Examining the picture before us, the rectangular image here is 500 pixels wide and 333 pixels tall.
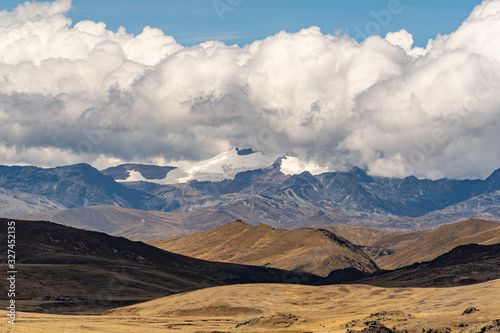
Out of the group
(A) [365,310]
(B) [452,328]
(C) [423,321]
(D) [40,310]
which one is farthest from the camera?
(D) [40,310]

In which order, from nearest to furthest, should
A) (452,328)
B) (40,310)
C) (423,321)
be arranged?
(452,328) → (423,321) → (40,310)

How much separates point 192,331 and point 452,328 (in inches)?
1911

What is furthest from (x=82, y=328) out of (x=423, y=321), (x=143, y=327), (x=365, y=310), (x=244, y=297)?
(x=244, y=297)

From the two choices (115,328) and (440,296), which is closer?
(115,328)

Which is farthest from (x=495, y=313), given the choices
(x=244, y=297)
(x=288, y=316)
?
(x=244, y=297)

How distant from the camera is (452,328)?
9719cm

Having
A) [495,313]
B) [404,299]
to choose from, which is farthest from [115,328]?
[404,299]

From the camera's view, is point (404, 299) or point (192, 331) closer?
point (192, 331)

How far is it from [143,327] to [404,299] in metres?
85.6

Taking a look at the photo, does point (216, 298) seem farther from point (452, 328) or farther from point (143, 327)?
point (452, 328)

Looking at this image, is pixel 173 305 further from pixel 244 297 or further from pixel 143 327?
pixel 143 327

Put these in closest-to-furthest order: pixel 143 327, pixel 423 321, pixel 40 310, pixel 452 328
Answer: pixel 452 328, pixel 423 321, pixel 143 327, pixel 40 310

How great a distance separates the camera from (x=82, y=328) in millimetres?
108500

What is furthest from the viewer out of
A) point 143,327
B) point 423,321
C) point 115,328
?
point 143,327
